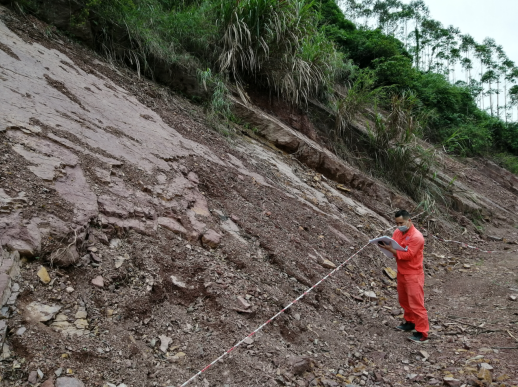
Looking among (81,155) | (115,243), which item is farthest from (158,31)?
(115,243)

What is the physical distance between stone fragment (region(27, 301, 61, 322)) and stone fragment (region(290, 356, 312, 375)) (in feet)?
4.69

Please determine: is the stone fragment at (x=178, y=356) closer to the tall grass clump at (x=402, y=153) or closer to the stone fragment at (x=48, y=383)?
the stone fragment at (x=48, y=383)

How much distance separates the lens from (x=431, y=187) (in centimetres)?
754

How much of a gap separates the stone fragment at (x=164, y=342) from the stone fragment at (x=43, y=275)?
71 centimetres

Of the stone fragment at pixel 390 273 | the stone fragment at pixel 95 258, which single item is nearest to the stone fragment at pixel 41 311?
the stone fragment at pixel 95 258

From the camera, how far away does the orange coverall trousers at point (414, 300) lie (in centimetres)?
314

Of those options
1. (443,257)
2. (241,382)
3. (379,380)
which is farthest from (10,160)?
(443,257)

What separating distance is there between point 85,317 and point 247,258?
4.62 feet

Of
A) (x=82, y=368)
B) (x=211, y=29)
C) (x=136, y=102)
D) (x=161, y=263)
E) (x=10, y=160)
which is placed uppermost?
(x=211, y=29)

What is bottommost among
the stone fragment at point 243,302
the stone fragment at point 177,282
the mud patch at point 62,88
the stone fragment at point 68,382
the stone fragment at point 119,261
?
the stone fragment at point 68,382

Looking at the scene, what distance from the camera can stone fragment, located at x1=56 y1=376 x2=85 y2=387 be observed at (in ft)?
5.31

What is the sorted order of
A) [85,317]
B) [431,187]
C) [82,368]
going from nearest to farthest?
1. [82,368]
2. [85,317]
3. [431,187]

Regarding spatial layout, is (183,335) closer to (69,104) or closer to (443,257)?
(69,104)

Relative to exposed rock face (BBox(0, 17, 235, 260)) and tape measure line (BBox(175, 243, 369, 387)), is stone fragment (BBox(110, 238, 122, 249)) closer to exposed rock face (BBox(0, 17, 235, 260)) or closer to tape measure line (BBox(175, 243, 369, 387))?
exposed rock face (BBox(0, 17, 235, 260))
